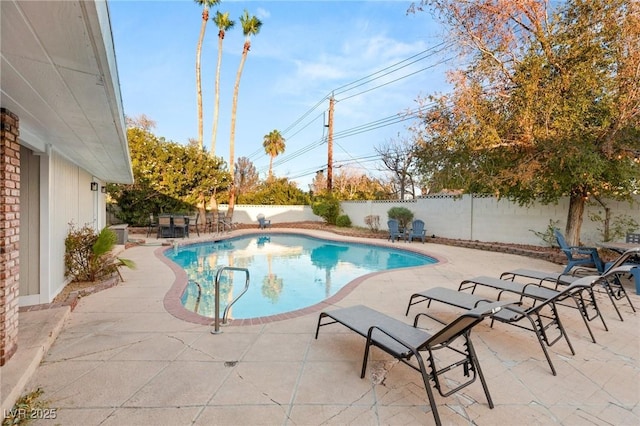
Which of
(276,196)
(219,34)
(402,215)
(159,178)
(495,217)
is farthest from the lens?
(276,196)

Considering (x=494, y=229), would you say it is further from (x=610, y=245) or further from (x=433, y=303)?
(x=433, y=303)

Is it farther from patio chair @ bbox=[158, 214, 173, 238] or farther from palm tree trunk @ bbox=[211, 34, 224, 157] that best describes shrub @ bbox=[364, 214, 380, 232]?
patio chair @ bbox=[158, 214, 173, 238]

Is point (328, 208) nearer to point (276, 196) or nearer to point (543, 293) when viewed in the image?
point (276, 196)

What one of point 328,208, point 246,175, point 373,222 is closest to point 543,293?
point 373,222

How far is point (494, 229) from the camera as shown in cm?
1188

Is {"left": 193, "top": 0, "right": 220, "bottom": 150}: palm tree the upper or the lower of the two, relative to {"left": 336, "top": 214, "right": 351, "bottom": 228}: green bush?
upper

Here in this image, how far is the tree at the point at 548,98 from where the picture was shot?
22.9ft

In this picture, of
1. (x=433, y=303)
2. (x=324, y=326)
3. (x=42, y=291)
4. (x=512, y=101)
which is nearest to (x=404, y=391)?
A: (x=324, y=326)

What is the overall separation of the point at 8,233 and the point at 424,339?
158 inches

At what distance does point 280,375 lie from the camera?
9.33 feet

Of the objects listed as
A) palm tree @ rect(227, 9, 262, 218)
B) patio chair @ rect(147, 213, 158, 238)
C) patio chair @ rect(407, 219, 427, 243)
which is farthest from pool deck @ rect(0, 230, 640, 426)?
palm tree @ rect(227, 9, 262, 218)

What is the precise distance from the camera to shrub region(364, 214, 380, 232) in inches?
689

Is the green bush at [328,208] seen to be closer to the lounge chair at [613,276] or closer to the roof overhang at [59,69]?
the lounge chair at [613,276]

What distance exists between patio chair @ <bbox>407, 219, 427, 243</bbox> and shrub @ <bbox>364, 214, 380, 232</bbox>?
11.3 feet
